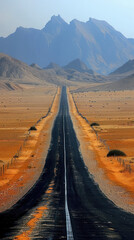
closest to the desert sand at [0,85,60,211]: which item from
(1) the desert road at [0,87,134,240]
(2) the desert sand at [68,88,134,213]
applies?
(1) the desert road at [0,87,134,240]

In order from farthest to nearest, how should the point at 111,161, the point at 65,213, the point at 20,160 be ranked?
the point at 20,160, the point at 111,161, the point at 65,213

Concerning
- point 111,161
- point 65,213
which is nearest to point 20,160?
point 111,161

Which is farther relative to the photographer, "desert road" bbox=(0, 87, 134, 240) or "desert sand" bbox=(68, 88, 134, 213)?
"desert sand" bbox=(68, 88, 134, 213)

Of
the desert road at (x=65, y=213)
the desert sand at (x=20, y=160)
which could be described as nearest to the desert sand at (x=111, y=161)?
the desert road at (x=65, y=213)

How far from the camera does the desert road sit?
14.7 m

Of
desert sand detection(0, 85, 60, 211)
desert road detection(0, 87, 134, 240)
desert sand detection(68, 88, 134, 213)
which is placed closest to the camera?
desert road detection(0, 87, 134, 240)

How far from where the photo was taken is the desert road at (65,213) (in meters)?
14.7

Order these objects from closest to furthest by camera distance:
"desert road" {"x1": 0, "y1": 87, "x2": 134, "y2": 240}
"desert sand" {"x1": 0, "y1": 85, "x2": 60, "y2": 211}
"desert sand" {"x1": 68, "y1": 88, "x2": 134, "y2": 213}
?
"desert road" {"x1": 0, "y1": 87, "x2": 134, "y2": 240} < "desert sand" {"x1": 68, "y1": 88, "x2": 134, "y2": 213} < "desert sand" {"x1": 0, "y1": 85, "x2": 60, "y2": 211}

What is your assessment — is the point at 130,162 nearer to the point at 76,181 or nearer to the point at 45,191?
the point at 76,181

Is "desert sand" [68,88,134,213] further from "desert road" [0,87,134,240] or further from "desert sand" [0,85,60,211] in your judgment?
"desert sand" [0,85,60,211]

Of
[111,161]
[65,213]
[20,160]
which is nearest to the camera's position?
[65,213]

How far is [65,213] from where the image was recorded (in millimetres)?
18750

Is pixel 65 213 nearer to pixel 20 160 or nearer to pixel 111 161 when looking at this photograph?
pixel 111 161

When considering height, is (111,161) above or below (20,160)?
below
